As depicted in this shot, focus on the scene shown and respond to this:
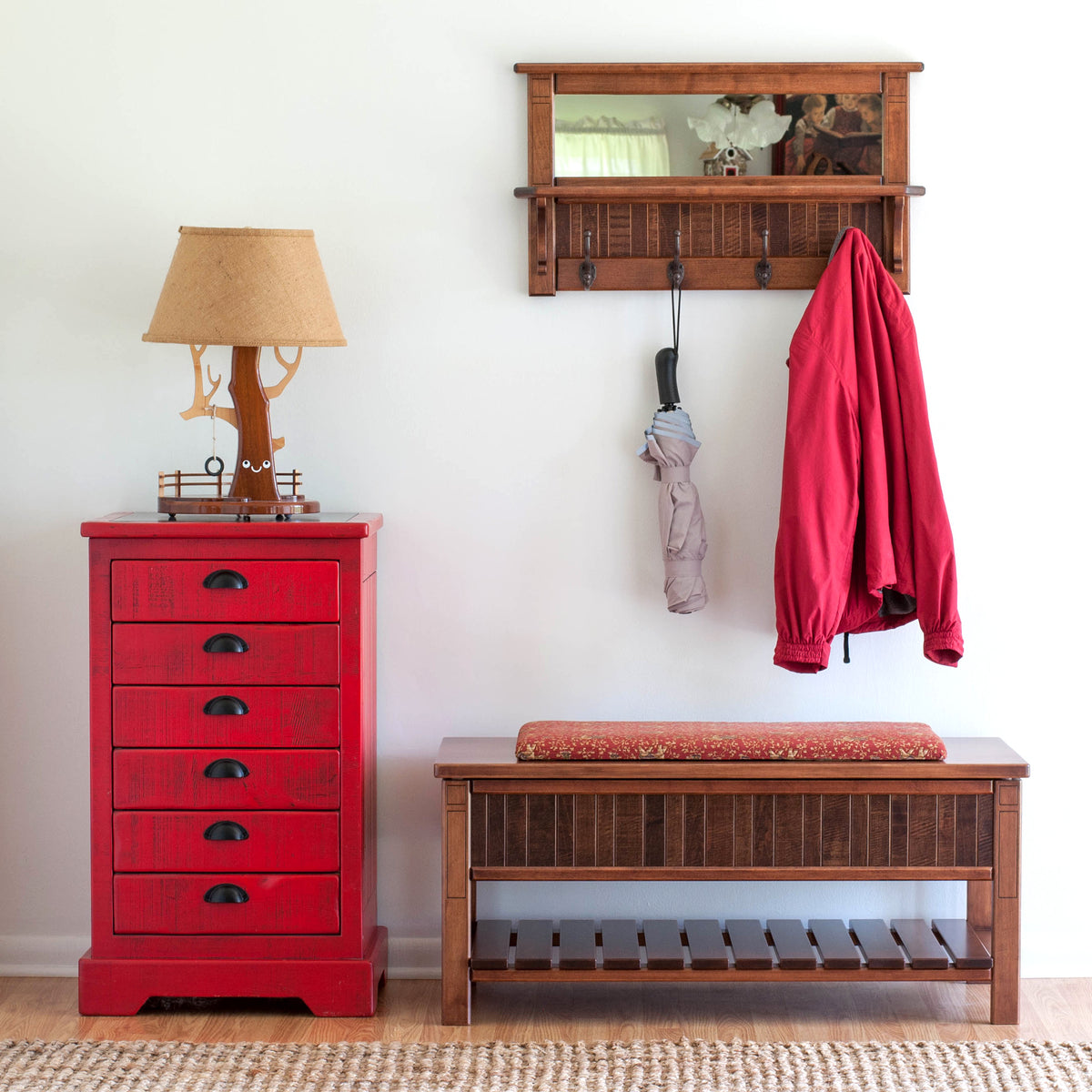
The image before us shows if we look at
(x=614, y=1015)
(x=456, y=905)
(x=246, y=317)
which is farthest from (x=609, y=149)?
(x=614, y=1015)

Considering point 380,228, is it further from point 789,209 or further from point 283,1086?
point 283,1086

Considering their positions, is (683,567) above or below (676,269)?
below

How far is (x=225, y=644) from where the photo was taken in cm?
220

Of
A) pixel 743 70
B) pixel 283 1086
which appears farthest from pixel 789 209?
pixel 283 1086

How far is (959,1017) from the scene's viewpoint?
2305mm

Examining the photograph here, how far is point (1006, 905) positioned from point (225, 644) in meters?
1.59

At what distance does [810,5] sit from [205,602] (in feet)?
5.80

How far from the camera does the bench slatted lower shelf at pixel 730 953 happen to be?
7.36 feet

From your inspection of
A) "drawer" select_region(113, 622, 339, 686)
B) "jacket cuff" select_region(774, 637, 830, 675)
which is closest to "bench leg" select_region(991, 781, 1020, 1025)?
"jacket cuff" select_region(774, 637, 830, 675)

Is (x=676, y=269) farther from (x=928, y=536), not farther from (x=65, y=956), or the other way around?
(x=65, y=956)

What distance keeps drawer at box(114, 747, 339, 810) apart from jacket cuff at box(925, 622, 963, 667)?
3.96 ft

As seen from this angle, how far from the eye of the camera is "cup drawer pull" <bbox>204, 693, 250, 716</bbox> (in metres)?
2.21

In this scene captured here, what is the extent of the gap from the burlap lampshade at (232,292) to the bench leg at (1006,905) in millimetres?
1615

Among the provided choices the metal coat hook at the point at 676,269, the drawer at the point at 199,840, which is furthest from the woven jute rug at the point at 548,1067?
the metal coat hook at the point at 676,269
